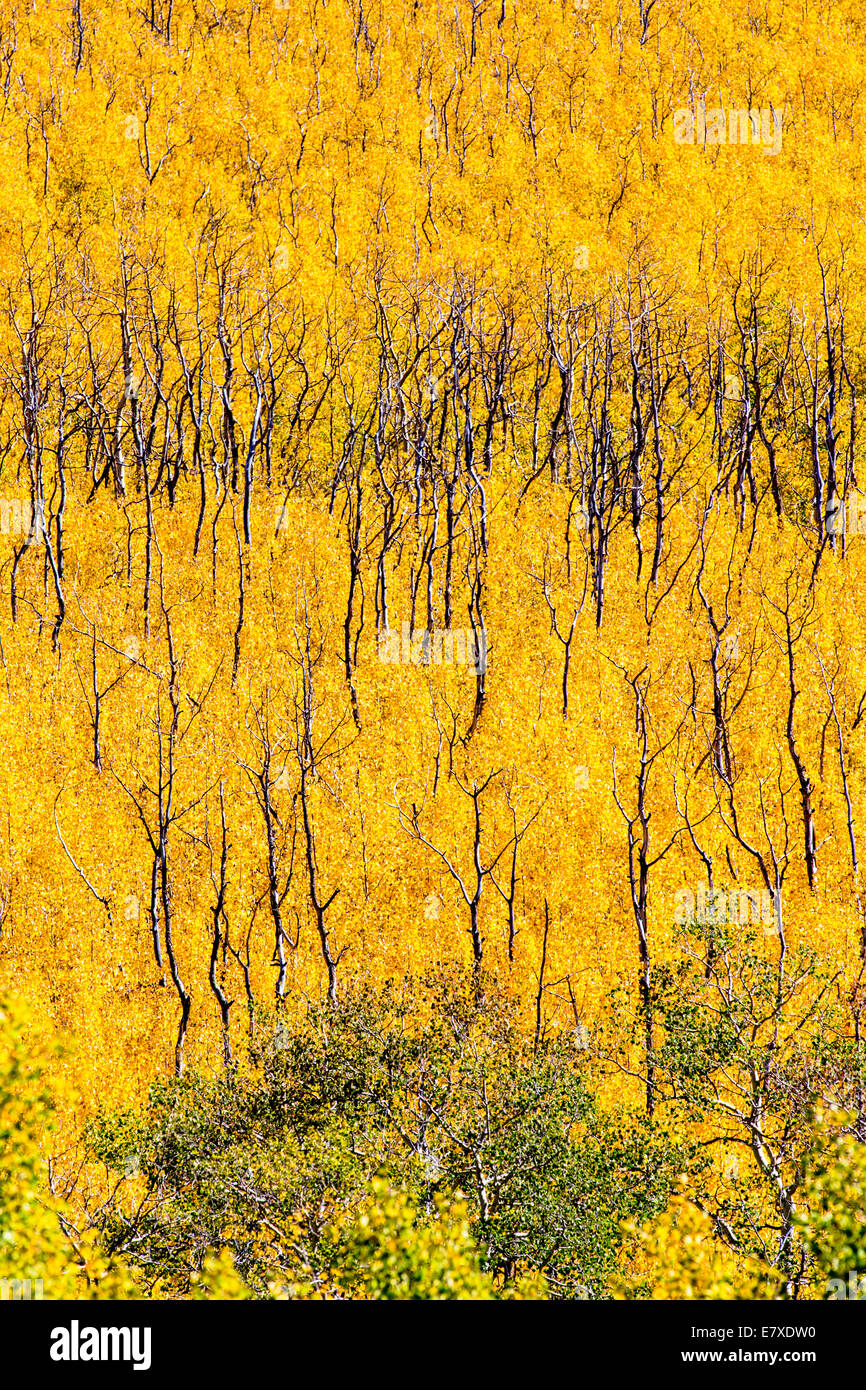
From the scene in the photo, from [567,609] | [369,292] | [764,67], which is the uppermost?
[764,67]

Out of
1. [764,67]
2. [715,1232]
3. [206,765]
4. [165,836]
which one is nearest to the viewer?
[715,1232]

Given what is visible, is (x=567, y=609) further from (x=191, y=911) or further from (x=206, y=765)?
(x=191, y=911)

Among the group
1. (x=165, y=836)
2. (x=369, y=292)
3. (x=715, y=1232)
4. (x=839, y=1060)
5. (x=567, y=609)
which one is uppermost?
(x=369, y=292)

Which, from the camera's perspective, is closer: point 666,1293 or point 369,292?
point 666,1293

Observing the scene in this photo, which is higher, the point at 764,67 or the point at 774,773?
the point at 764,67

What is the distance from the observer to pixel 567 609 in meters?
75.8

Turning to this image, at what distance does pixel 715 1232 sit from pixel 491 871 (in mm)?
31774

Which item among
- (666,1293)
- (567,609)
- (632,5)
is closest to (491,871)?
(567,609)

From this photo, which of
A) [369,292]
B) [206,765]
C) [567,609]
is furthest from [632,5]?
[206,765]

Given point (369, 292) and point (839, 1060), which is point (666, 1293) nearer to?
point (839, 1060)

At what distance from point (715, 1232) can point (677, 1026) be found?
9.80m

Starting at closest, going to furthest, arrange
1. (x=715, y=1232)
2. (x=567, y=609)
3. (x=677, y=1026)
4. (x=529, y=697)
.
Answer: (x=715, y=1232) → (x=677, y=1026) → (x=529, y=697) → (x=567, y=609)

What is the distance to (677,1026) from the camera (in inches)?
1564

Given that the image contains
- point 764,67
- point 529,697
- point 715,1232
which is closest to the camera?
point 715,1232
